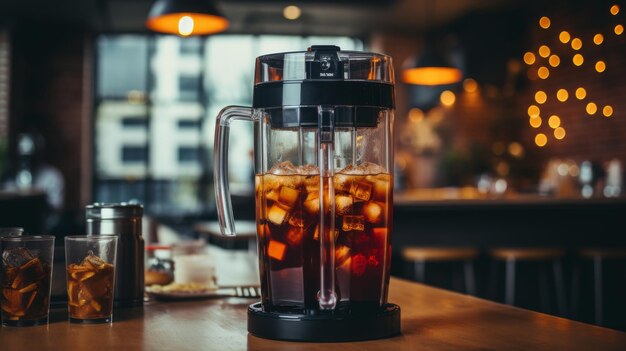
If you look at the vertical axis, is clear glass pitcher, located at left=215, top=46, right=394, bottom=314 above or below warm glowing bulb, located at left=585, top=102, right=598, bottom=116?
below

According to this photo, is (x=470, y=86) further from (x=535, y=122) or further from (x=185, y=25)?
(x=185, y=25)

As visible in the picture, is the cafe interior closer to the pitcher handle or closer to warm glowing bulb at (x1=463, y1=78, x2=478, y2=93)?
warm glowing bulb at (x1=463, y1=78, x2=478, y2=93)

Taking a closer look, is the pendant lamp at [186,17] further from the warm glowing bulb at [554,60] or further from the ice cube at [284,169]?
the warm glowing bulb at [554,60]

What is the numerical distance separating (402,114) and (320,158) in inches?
349

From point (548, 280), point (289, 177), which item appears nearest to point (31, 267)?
point (289, 177)

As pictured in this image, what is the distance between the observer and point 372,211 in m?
1.06

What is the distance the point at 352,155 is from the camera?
1.09 m

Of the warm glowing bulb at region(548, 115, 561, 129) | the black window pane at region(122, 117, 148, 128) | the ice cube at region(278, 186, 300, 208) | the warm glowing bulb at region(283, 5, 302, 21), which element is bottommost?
the ice cube at region(278, 186, 300, 208)

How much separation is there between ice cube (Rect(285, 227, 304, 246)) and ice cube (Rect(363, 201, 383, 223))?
0.30 feet

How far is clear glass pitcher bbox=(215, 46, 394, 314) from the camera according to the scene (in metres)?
1.04

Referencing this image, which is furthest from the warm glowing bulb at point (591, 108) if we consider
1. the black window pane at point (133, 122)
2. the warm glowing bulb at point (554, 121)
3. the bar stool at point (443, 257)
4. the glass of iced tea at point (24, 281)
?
the glass of iced tea at point (24, 281)

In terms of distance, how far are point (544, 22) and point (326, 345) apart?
7.85 metres

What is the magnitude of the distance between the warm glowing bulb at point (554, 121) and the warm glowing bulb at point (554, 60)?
0.55 m

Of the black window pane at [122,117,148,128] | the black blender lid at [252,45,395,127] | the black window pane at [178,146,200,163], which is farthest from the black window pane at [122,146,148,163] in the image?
the black blender lid at [252,45,395,127]
